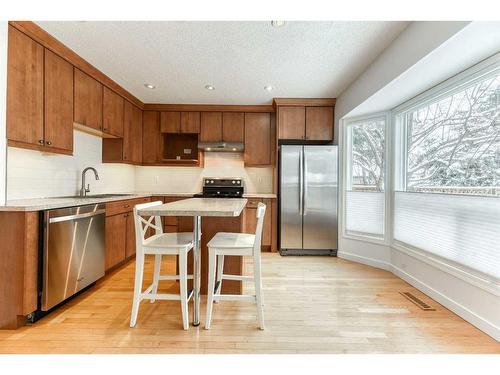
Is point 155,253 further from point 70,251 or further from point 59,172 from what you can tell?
point 59,172

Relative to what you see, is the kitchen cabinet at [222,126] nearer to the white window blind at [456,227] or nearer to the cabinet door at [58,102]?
the cabinet door at [58,102]

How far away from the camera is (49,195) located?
2943 millimetres

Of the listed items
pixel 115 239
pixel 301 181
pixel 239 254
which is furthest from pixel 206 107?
pixel 239 254

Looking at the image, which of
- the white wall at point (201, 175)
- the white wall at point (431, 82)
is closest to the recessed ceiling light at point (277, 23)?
the white wall at point (431, 82)

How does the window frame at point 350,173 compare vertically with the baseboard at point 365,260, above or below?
above

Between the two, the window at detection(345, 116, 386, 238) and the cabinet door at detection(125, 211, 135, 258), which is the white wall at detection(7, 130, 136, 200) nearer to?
the cabinet door at detection(125, 211, 135, 258)

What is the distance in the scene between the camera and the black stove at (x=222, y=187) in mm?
4699

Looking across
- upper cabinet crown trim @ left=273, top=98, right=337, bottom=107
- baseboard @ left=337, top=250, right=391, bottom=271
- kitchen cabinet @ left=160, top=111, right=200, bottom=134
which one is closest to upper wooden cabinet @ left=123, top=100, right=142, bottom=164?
kitchen cabinet @ left=160, top=111, right=200, bottom=134

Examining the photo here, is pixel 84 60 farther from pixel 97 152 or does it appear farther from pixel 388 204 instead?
pixel 388 204

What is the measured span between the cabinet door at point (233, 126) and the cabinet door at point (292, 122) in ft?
2.34

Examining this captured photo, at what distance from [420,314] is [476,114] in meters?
1.74

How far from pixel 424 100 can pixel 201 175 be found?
355cm

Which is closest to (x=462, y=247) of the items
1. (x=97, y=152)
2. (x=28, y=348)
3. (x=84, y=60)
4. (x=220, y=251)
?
(x=220, y=251)

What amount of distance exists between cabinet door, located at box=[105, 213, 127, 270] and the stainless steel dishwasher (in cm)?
25
